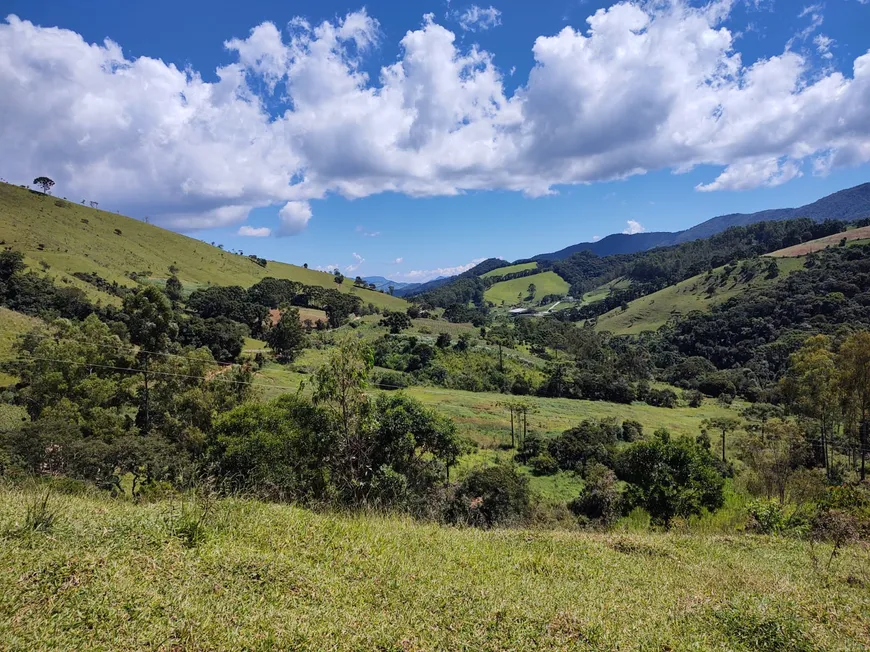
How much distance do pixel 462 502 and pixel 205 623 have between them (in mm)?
21015

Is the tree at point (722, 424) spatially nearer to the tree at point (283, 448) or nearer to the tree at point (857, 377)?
the tree at point (857, 377)

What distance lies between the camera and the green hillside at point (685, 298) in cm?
12344

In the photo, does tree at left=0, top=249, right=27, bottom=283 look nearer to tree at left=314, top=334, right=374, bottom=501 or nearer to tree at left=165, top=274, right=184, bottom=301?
tree at left=165, top=274, right=184, bottom=301

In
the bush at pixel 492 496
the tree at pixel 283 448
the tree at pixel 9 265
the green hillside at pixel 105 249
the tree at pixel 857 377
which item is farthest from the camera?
the green hillside at pixel 105 249

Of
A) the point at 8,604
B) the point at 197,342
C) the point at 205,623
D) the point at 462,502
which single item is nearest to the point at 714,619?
the point at 205,623

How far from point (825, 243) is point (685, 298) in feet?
126

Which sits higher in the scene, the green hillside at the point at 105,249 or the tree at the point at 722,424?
the green hillside at the point at 105,249

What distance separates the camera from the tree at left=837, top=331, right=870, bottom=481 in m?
26.9

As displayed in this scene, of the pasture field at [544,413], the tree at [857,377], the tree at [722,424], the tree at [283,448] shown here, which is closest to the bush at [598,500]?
the pasture field at [544,413]

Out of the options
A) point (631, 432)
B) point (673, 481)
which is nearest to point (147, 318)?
point (673, 481)

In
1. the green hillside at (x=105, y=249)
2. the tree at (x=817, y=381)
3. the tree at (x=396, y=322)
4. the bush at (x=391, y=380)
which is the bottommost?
the bush at (x=391, y=380)

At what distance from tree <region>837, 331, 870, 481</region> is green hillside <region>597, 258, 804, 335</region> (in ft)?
346

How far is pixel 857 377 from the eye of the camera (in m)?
27.6

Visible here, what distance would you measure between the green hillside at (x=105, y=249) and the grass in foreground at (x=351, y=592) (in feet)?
251
